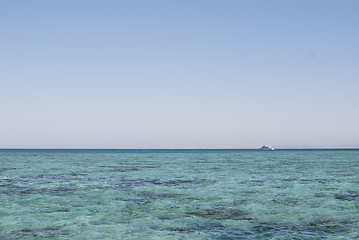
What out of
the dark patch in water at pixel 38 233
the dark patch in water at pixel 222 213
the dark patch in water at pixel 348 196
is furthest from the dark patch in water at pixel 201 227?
the dark patch in water at pixel 348 196

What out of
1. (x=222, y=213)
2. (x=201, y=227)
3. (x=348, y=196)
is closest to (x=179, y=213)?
(x=222, y=213)

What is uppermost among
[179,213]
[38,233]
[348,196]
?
[348,196]

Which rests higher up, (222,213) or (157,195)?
(157,195)

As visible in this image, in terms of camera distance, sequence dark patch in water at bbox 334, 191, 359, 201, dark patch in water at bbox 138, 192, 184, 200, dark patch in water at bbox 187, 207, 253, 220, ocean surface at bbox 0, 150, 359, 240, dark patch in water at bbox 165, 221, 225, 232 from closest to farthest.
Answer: ocean surface at bbox 0, 150, 359, 240, dark patch in water at bbox 165, 221, 225, 232, dark patch in water at bbox 187, 207, 253, 220, dark patch in water at bbox 334, 191, 359, 201, dark patch in water at bbox 138, 192, 184, 200

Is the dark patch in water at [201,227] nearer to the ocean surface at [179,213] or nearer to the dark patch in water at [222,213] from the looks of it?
the ocean surface at [179,213]

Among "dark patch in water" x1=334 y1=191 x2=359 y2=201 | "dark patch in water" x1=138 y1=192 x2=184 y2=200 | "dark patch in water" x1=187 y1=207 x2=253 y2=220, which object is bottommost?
"dark patch in water" x1=187 y1=207 x2=253 y2=220

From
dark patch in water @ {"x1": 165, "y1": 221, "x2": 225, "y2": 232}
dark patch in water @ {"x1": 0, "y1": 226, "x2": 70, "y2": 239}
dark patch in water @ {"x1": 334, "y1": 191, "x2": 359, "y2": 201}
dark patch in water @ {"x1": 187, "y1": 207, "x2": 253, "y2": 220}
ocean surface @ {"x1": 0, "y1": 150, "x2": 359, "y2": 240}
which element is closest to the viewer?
dark patch in water @ {"x1": 0, "y1": 226, "x2": 70, "y2": 239}

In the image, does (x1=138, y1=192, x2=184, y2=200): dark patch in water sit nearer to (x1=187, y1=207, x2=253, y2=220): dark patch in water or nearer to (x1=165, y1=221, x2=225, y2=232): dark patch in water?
(x1=187, y1=207, x2=253, y2=220): dark patch in water

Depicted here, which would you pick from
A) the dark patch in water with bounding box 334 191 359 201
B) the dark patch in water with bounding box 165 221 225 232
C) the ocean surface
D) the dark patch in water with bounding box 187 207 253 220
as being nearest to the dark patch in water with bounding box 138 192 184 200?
the ocean surface

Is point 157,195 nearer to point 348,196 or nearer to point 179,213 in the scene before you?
point 179,213

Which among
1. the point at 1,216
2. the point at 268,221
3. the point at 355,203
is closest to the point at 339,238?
the point at 268,221

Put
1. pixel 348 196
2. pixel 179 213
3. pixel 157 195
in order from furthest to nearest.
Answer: pixel 157 195 < pixel 348 196 < pixel 179 213

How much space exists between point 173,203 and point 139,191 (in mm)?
6188

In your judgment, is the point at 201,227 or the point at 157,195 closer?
the point at 201,227
